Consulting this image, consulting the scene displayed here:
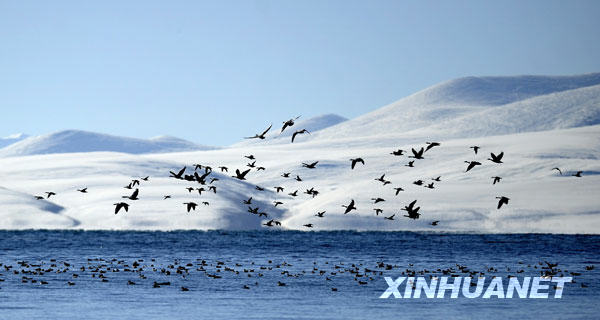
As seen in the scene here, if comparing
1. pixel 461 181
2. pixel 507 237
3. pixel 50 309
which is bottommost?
pixel 50 309

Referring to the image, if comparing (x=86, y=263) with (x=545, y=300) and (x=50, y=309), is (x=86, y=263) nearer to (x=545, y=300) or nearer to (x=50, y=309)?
(x=50, y=309)

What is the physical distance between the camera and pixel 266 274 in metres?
72.0

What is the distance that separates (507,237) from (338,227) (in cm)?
2605

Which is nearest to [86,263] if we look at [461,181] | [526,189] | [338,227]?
[338,227]

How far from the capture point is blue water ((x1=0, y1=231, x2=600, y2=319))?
50.2 meters

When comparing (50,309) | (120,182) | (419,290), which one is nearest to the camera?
(50,309)

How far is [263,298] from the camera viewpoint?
56156 mm

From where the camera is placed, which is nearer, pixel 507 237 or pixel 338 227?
pixel 507 237

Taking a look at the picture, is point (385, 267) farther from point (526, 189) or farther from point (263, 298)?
point (526, 189)

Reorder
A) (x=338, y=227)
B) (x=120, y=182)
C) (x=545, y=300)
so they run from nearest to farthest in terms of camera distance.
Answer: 1. (x=545, y=300)
2. (x=338, y=227)
3. (x=120, y=182)

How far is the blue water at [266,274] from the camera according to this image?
165 feet

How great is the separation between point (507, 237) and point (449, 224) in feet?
30.9

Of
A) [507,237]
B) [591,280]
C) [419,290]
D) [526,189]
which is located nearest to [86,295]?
[419,290]

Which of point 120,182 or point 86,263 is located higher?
point 120,182
